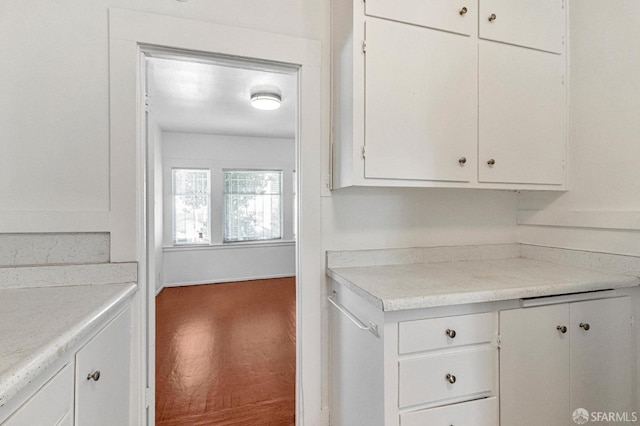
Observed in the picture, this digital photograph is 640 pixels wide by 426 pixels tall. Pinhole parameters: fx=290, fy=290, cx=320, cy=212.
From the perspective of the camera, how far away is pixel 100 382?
1.00 metres

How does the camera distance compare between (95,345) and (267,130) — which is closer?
(95,345)

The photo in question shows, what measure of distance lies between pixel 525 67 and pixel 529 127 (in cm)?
32

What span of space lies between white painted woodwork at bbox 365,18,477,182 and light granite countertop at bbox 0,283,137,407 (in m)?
1.15

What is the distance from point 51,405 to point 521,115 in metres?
2.16

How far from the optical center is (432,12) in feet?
4.60

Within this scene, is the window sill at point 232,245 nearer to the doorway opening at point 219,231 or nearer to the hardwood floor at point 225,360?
the doorway opening at point 219,231

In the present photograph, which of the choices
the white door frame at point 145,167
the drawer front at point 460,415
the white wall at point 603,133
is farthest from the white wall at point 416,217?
the drawer front at point 460,415

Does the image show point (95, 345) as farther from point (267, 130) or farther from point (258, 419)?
Result: point (267, 130)

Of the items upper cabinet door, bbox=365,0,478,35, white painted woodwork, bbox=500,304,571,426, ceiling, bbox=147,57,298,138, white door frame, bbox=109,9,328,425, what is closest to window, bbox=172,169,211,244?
ceiling, bbox=147,57,298,138

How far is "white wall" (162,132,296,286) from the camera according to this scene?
4.67 metres

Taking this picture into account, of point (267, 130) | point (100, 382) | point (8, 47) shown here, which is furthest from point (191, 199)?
point (100, 382)

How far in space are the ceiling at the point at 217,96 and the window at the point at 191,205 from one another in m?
0.75

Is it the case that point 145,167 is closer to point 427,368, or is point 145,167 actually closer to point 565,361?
point 427,368

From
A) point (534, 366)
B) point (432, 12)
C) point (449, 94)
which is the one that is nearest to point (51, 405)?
point (534, 366)
